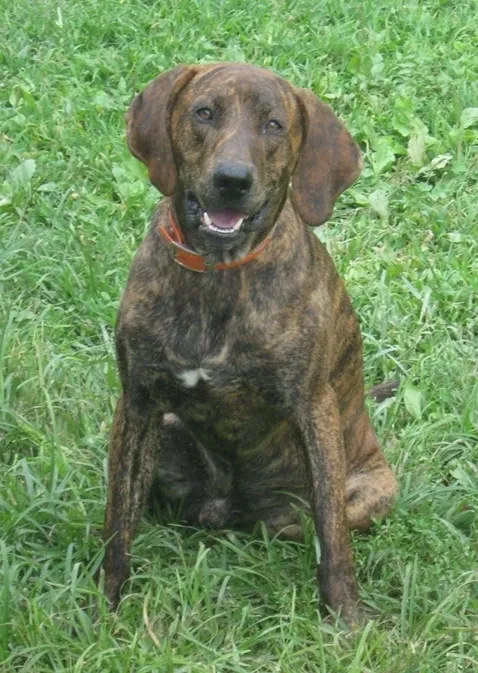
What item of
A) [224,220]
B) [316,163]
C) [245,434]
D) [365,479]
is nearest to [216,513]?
[245,434]

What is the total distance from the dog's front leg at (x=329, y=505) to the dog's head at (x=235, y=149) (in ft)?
1.77

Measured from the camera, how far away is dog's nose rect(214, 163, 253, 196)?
12.1 ft

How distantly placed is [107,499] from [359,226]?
222 centimetres

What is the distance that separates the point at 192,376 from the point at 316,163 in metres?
0.70

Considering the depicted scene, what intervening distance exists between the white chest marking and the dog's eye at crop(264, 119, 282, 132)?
693 mm

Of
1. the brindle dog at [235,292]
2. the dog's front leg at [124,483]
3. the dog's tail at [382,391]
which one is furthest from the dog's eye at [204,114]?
the dog's tail at [382,391]

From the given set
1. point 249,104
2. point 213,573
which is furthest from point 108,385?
point 249,104

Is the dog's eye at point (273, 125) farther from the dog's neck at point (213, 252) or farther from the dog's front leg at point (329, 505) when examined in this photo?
the dog's front leg at point (329, 505)

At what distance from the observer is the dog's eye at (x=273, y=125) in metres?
3.87

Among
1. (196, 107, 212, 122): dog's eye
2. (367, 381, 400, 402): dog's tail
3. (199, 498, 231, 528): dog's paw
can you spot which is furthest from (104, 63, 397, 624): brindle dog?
(367, 381, 400, 402): dog's tail

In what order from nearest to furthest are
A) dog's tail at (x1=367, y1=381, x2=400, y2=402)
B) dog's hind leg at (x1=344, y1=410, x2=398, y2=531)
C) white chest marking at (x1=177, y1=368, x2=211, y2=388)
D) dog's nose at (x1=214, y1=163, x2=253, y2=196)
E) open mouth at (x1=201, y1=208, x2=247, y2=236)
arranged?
dog's nose at (x1=214, y1=163, x2=253, y2=196)
open mouth at (x1=201, y1=208, x2=247, y2=236)
white chest marking at (x1=177, y1=368, x2=211, y2=388)
dog's hind leg at (x1=344, y1=410, x2=398, y2=531)
dog's tail at (x1=367, y1=381, x2=400, y2=402)

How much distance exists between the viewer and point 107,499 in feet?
13.8

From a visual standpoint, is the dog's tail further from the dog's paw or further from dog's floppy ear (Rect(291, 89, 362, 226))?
dog's floppy ear (Rect(291, 89, 362, 226))

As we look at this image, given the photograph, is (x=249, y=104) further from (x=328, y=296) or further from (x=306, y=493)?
(x=306, y=493)
